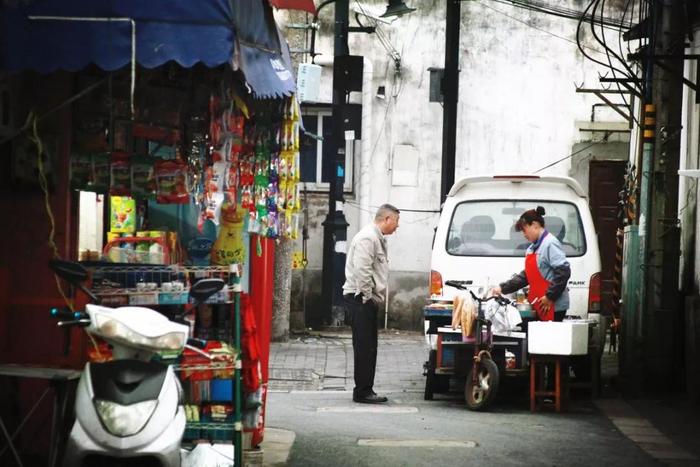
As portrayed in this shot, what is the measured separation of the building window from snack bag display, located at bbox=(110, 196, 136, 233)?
12755 millimetres

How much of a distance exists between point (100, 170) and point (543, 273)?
576 cm

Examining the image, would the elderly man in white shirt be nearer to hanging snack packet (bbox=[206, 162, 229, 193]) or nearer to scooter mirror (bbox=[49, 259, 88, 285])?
hanging snack packet (bbox=[206, 162, 229, 193])

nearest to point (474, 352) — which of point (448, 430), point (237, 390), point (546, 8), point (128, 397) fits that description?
point (448, 430)

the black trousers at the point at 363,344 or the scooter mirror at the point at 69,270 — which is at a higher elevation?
the scooter mirror at the point at 69,270

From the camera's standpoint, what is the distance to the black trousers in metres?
12.7

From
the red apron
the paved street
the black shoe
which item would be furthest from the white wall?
the black shoe

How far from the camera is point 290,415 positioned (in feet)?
38.0

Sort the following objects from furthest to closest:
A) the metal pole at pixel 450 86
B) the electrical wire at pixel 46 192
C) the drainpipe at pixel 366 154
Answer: the drainpipe at pixel 366 154
the metal pole at pixel 450 86
the electrical wire at pixel 46 192

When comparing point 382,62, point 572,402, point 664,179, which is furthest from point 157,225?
point 382,62

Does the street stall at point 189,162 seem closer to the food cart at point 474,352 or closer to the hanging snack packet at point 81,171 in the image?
the hanging snack packet at point 81,171

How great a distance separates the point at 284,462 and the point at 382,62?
48.0ft

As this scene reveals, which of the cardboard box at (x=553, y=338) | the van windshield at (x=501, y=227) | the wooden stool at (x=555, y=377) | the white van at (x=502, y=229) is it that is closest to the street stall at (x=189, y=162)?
the cardboard box at (x=553, y=338)

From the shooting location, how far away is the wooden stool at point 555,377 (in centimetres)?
1214

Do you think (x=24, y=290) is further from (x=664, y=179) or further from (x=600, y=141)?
(x=600, y=141)
